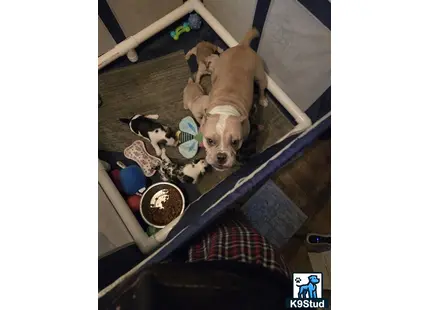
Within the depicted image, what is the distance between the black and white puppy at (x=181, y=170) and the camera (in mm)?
1995

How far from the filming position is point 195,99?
2.06 m

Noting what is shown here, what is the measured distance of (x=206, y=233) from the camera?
1.38m

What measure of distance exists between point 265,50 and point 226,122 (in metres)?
0.64

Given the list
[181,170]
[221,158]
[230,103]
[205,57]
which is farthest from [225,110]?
[205,57]

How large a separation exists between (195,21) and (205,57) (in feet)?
1.08

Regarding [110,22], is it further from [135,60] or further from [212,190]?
[212,190]

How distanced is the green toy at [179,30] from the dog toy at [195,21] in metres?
0.03

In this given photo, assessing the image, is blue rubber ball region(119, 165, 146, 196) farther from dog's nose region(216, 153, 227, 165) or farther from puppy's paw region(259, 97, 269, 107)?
puppy's paw region(259, 97, 269, 107)

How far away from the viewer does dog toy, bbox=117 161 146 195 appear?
1.99m

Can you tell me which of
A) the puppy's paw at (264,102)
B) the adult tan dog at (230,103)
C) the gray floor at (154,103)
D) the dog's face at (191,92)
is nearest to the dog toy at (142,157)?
the gray floor at (154,103)
